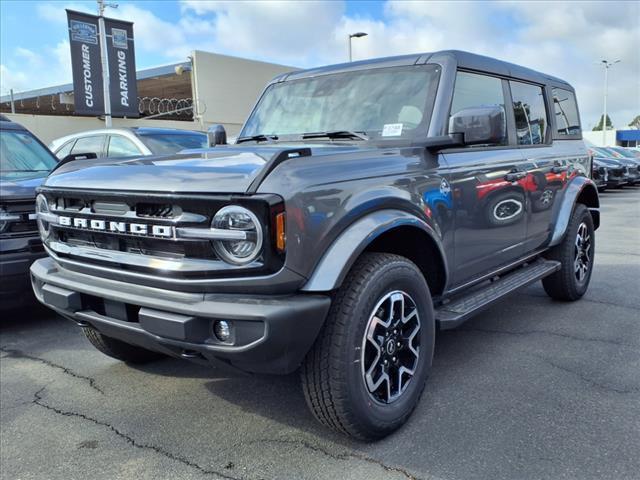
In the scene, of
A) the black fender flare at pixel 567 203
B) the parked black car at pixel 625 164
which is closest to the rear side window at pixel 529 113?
the black fender flare at pixel 567 203

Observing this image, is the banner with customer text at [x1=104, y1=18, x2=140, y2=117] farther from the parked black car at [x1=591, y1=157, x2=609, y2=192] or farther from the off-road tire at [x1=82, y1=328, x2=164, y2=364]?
the parked black car at [x1=591, y1=157, x2=609, y2=192]

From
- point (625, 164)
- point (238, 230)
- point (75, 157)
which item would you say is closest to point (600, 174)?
point (625, 164)

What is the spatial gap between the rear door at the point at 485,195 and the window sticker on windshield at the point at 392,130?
1.06 ft

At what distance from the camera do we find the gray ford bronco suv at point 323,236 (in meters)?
→ 2.28

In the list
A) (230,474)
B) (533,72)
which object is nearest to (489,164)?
(533,72)

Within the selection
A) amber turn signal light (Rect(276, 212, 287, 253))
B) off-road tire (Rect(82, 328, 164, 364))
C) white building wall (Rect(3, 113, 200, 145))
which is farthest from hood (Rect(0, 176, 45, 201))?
white building wall (Rect(3, 113, 200, 145))

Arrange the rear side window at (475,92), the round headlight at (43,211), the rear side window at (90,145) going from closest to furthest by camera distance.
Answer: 1. the round headlight at (43,211)
2. the rear side window at (475,92)
3. the rear side window at (90,145)

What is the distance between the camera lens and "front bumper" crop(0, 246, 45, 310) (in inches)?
169

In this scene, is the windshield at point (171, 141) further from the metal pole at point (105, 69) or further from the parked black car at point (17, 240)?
the metal pole at point (105, 69)

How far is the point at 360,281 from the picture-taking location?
8.38 feet

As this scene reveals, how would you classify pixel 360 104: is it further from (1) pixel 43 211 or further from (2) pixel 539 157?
(1) pixel 43 211

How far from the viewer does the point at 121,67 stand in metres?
15.4

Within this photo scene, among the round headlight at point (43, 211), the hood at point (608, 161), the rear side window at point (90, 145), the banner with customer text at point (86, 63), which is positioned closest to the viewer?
the round headlight at point (43, 211)

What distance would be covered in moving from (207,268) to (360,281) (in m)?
0.70
